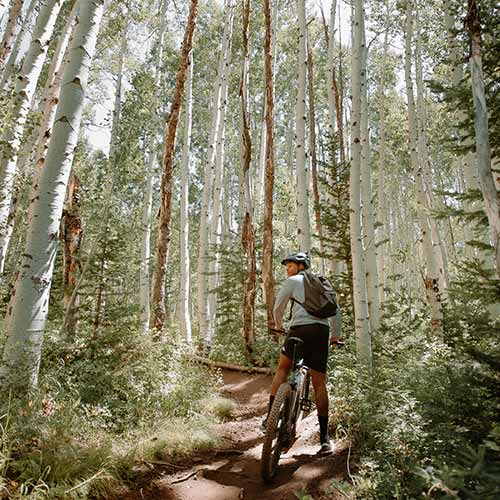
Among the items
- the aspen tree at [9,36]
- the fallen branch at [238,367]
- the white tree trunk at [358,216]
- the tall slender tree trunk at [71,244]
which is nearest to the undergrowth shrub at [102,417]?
the tall slender tree trunk at [71,244]

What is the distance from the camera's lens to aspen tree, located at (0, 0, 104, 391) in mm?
3607

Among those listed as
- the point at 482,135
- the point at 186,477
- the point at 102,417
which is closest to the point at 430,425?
the point at 186,477

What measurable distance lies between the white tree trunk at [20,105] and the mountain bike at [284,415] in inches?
186

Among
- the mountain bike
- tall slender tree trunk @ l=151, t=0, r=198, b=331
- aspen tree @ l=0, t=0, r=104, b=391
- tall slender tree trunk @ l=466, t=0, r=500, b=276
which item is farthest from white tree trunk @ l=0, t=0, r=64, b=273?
tall slender tree trunk @ l=466, t=0, r=500, b=276

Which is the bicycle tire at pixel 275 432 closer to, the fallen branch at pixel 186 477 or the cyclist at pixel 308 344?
the cyclist at pixel 308 344

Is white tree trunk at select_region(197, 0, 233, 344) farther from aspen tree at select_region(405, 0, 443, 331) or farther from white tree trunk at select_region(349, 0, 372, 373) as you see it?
aspen tree at select_region(405, 0, 443, 331)

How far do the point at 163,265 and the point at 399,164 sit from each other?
1912 centimetres

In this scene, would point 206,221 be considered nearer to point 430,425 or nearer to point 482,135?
point 482,135

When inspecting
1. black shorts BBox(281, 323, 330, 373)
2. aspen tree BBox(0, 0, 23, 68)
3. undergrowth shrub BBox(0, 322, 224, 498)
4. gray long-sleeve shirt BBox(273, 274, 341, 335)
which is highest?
aspen tree BBox(0, 0, 23, 68)

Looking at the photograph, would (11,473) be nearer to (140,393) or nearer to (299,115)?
(140,393)

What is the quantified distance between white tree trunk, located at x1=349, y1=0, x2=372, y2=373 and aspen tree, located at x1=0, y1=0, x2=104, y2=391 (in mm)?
4004

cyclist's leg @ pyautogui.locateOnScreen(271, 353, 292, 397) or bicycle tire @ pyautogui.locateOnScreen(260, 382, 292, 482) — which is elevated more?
cyclist's leg @ pyautogui.locateOnScreen(271, 353, 292, 397)

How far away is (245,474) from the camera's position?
3719 mm

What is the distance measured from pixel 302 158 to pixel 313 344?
5.35 m
